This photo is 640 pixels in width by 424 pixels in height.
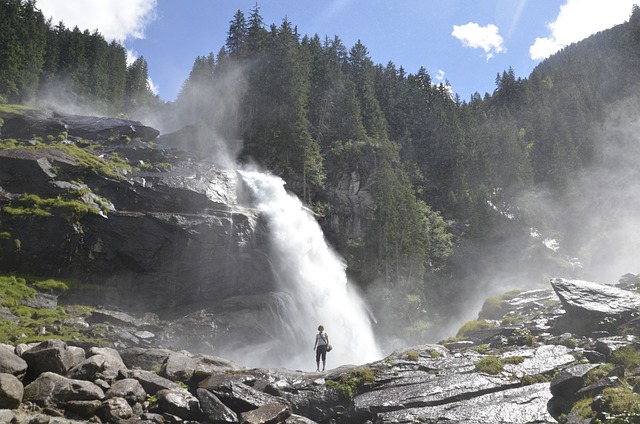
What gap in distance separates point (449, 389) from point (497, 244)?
4159 cm

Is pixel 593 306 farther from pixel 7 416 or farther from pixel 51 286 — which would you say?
pixel 51 286

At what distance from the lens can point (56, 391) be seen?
40.3 ft

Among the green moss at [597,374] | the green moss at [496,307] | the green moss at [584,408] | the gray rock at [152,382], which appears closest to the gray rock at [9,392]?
the gray rock at [152,382]

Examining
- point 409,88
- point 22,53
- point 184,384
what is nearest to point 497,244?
point 409,88

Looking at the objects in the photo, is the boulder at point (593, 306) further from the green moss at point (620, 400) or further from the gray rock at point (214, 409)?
the gray rock at point (214, 409)

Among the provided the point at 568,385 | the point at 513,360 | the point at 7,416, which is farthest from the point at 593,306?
the point at 7,416

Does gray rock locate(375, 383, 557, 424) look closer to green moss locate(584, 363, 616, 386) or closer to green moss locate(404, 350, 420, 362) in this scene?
green moss locate(584, 363, 616, 386)

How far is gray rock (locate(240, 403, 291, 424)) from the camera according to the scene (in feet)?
41.0

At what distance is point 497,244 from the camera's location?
52.6m

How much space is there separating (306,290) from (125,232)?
13.9 meters

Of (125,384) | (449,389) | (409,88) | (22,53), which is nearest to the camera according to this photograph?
(125,384)

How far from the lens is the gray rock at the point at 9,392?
11.3m

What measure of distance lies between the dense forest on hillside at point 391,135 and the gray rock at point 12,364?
32.2 metres

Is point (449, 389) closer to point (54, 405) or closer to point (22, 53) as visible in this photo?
point (54, 405)
